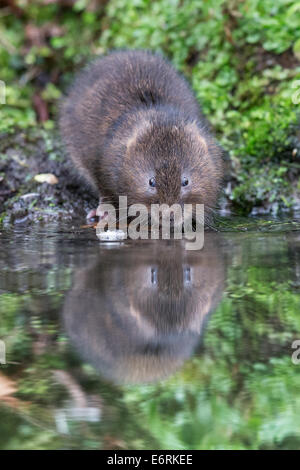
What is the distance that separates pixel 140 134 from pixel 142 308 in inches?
86.4

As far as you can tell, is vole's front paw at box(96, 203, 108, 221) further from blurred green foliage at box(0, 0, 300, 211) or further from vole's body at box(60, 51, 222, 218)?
blurred green foliage at box(0, 0, 300, 211)

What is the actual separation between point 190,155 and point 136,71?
3.68ft

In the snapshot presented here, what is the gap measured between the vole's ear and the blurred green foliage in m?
0.77

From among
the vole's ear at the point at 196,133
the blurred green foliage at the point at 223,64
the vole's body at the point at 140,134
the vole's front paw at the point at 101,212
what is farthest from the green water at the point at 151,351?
the blurred green foliage at the point at 223,64

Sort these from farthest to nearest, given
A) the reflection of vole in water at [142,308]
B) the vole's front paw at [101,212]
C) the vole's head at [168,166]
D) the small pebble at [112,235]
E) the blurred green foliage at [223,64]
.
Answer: the blurred green foliage at [223,64] → the vole's front paw at [101,212] → the vole's head at [168,166] → the small pebble at [112,235] → the reflection of vole in water at [142,308]

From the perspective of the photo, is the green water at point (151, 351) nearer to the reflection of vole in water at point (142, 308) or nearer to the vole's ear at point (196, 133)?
the reflection of vole in water at point (142, 308)

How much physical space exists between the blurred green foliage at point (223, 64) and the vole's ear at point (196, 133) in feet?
2.54

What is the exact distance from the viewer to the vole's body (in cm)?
464

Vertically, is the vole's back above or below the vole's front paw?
above

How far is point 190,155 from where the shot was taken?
475 cm

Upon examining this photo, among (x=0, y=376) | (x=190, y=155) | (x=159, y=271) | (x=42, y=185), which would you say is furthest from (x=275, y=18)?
(x=0, y=376)

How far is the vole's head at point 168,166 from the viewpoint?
4.56m

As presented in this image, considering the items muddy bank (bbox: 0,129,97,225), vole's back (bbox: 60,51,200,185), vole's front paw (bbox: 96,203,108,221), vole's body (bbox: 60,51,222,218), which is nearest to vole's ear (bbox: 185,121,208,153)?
vole's body (bbox: 60,51,222,218)
